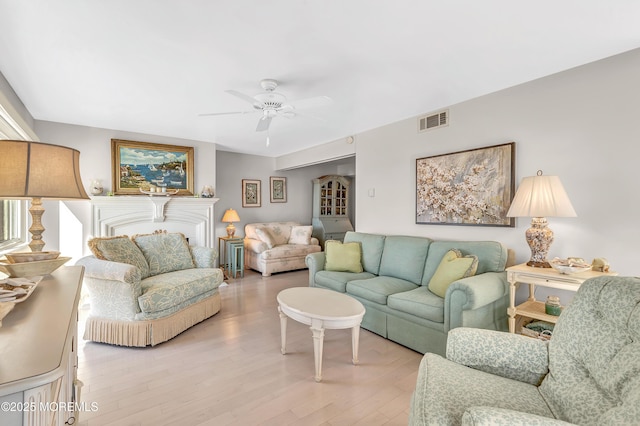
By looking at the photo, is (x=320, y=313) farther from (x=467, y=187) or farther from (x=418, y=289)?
(x=467, y=187)

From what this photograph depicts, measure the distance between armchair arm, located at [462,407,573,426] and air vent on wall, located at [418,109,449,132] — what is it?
9.71ft

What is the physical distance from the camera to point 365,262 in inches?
146

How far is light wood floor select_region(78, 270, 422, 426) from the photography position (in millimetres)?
1792

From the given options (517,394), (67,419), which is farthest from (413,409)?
(67,419)

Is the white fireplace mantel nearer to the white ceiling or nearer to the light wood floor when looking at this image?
the white ceiling

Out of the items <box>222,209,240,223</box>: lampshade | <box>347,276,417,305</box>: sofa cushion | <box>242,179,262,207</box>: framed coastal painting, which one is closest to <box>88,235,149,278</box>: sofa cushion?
<box>222,209,240,223</box>: lampshade

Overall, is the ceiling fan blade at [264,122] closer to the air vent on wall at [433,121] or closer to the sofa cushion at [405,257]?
the air vent on wall at [433,121]

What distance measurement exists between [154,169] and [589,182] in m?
5.19

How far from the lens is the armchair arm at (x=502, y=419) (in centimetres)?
86

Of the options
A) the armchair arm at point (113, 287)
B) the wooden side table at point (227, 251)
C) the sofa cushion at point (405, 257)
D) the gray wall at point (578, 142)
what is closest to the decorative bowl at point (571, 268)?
the gray wall at point (578, 142)

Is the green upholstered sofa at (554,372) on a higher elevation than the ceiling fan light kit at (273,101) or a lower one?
lower

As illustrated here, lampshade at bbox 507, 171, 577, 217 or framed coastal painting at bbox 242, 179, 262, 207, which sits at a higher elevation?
framed coastal painting at bbox 242, 179, 262, 207

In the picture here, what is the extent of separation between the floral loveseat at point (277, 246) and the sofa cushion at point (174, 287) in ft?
6.26

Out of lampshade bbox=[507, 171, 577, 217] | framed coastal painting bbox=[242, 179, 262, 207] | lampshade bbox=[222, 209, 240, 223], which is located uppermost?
framed coastal painting bbox=[242, 179, 262, 207]
